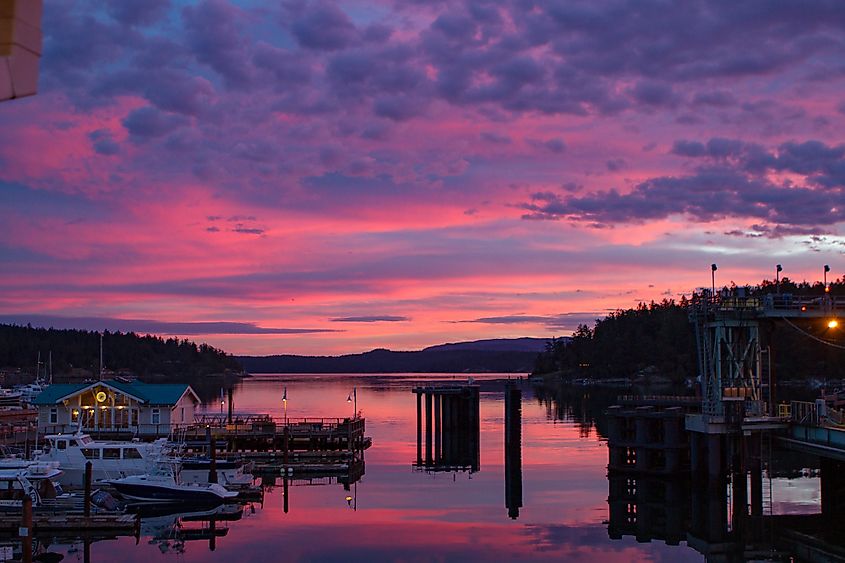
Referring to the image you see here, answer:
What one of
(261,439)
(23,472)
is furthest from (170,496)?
(261,439)

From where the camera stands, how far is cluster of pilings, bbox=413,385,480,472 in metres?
81.4

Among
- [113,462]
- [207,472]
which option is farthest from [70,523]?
[207,472]

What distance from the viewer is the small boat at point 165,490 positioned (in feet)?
178

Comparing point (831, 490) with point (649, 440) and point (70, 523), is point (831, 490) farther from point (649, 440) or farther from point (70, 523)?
point (70, 523)

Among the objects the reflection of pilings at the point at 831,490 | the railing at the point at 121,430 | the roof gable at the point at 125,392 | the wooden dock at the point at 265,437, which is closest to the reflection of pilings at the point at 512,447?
the wooden dock at the point at 265,437

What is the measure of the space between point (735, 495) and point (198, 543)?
1148 inches

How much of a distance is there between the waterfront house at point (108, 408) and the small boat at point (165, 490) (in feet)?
67.9

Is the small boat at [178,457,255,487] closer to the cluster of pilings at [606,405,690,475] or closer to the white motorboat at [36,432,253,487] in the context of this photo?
the white motorboat at [36,432,253,487]

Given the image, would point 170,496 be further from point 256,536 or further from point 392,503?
point 392,503

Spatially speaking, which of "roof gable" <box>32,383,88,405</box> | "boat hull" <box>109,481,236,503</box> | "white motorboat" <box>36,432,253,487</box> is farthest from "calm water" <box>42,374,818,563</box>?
"roof gable" <box>32,383,88,405</box>

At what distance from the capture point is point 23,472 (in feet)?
170

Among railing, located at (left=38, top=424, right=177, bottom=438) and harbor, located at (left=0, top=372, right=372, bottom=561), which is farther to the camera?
railing, located at (left=38, top=424, right=177, bottom=438)

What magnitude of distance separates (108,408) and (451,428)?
30.9 m

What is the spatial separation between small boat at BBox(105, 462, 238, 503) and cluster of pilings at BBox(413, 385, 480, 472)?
2548 cm
